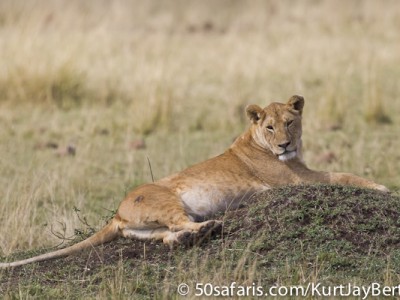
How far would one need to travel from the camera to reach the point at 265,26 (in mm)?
21797

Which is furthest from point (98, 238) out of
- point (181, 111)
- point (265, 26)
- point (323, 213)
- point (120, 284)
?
point (265, 26)

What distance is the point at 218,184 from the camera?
6.88 meters

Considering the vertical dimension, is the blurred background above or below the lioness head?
below

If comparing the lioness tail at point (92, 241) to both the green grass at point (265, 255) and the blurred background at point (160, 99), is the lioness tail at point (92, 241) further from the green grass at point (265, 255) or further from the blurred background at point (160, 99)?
the blurred background at point (160, 99)

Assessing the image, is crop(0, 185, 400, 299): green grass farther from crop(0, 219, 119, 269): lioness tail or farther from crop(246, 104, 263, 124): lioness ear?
crop(246, 104, 263, 124): lioness ear

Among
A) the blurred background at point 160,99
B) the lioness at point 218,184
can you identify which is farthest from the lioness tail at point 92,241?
the blurred background at point 160,99

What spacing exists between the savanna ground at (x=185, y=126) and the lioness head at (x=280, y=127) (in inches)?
23.3

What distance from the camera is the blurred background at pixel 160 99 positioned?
1003 centimetres

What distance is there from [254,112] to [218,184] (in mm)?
767

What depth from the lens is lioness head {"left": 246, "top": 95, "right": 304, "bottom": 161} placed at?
714 centimetres

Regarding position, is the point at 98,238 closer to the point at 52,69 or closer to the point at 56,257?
the point at 56,257

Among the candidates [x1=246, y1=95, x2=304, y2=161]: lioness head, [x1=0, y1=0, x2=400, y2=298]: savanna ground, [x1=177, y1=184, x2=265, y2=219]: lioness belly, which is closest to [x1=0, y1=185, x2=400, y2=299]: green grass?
[x1=0, y1=0, x2=400, y2=298]: savanna ground

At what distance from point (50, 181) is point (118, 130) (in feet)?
12.0

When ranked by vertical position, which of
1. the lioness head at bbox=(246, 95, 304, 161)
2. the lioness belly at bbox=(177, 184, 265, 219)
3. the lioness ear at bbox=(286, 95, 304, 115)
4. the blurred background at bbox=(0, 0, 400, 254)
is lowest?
the blurred background at bbox=(0, 0, 400, 254)
